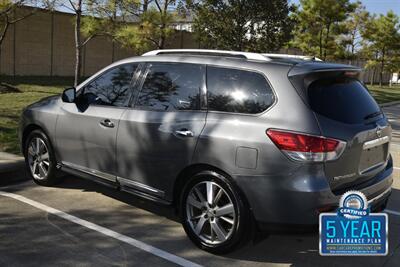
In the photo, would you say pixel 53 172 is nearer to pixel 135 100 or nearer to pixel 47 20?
pixel 135 100

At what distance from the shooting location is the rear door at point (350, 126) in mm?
3811

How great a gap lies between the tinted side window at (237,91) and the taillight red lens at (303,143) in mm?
339

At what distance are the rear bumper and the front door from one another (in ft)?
5.41

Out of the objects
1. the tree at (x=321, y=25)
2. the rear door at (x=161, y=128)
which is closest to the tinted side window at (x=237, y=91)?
the rear door at (x=161, y=128)

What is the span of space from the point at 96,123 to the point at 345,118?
2556 mm

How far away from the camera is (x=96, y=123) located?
16.7 feet

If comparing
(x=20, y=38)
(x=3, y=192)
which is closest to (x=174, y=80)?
(x=3, y=192)

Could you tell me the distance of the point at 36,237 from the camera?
447 cm

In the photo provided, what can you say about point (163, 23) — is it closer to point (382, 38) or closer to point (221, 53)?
point (221, 53)

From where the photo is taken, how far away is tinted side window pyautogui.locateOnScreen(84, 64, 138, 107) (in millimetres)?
5051

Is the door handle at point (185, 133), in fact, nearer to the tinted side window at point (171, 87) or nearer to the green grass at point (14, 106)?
the tinted side window at point (171, 87)

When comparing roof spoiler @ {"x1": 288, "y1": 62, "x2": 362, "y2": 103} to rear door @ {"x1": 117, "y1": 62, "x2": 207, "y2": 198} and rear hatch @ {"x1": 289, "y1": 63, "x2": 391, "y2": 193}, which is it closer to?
rear hatch @ {"x1": 289, "y1": 63, "x2": 391, "y2": 193}

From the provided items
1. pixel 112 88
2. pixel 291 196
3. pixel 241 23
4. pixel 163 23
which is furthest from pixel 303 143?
pixel 241 23

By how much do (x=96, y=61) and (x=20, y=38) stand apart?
16.0ft
